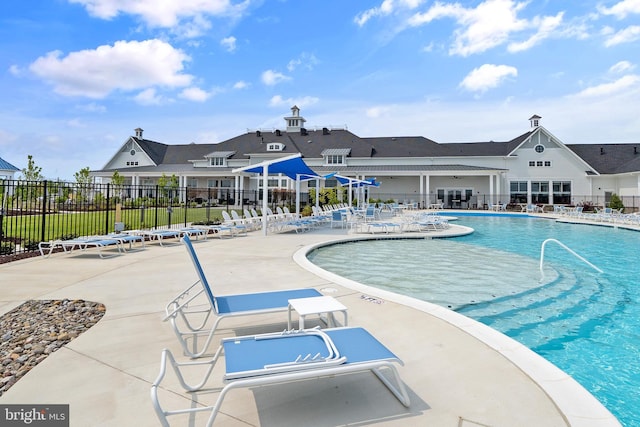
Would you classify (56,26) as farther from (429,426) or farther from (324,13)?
(429,426)

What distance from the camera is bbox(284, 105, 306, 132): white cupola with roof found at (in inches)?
1869

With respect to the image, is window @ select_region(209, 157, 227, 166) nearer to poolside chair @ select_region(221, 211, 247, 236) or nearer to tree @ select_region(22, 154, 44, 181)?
tree @ select_region(22, 154, 44, 181)

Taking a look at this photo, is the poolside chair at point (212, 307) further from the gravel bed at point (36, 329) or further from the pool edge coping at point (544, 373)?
the pool edge coping at point (544, 373)

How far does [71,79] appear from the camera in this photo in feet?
60.9

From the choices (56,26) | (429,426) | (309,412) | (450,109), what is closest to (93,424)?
(309,412)

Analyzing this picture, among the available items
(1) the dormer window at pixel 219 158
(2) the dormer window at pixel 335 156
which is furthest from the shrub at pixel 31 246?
(1) the dormer window at pixel 219 158

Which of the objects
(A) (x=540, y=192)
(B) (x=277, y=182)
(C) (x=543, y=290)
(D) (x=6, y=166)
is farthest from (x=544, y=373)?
(D) (x=6, y=166)

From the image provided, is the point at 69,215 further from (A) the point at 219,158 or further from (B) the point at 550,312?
(B) the point at 550,312

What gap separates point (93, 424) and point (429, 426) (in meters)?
2.23

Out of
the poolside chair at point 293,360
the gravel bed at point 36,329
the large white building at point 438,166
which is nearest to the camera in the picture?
the poolside chair at point 293,360

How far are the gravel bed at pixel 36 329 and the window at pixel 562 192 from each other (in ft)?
145

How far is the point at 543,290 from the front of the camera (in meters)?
7.05

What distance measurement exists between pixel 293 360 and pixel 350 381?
777 millimetres

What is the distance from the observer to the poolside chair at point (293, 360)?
2.23 m
